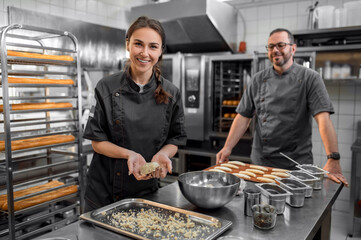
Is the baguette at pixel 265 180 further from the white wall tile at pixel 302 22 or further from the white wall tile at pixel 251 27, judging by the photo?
the white wall tile at pixel 251 27

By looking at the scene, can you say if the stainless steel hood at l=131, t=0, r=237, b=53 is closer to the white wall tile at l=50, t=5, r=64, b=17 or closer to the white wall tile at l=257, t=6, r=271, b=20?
the white wall tile at l=257, t=6, r=271, b=20

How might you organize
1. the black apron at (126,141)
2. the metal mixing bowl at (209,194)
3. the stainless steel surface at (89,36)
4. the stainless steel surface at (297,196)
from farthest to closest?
the stainless steel surface at (89,36), the black apron at (126,141), the stainless steel surface at (297,196), the metal mixing bowl at (209,194)

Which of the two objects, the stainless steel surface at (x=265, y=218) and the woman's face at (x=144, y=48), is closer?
the stainless steel surface at (x=265, y=218)

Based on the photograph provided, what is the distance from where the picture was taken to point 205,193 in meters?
1.43

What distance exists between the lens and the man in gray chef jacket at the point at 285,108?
2568mm

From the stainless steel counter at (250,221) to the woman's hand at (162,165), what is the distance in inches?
6.2

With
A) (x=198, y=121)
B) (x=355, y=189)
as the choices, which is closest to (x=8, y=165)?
(x=198, y=121)

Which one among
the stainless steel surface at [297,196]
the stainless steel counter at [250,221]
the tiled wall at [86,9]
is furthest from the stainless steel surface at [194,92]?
the stainless steel surface at [297,196]

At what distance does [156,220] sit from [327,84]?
3676 millimetres

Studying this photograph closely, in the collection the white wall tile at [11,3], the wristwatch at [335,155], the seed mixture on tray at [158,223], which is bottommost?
the seed mixture on tray at [158,223]

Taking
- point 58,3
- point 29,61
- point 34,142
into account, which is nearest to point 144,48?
point 29,61

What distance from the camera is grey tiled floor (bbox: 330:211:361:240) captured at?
346 centimetres

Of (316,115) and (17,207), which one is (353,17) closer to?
(316,115)

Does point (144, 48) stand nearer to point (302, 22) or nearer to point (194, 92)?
point (194, 92)
